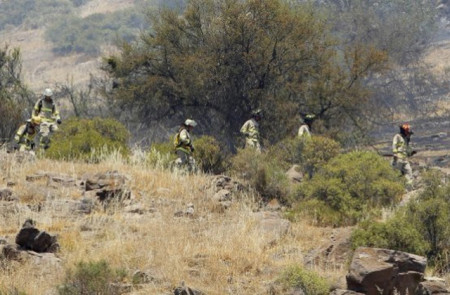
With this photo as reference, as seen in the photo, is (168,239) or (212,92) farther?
(212,92)

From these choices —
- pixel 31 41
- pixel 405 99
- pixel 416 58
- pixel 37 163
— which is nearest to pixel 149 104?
pixel 37 163

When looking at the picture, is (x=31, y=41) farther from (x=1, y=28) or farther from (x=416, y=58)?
(x=416, y=58)

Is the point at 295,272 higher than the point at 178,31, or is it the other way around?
the point at 178,31

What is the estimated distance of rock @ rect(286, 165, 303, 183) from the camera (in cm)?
1883

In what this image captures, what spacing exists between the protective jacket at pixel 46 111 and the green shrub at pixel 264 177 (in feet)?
14.9

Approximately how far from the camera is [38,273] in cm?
850

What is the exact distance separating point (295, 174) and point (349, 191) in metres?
5.89

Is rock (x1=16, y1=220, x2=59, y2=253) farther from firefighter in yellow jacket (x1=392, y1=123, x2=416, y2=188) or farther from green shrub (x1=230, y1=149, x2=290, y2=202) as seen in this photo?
firefighter in yellow jacket (x1=392, y1=123, x2=416, y2=188)

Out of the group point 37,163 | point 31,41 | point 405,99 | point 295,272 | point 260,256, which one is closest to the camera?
point 295,272

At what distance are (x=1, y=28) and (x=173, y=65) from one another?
81248mm

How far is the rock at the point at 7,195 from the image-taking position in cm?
1247

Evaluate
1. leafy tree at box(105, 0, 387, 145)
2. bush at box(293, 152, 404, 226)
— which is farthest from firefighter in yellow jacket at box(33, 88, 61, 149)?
leafy tree at box(105, 0, 387, 145)

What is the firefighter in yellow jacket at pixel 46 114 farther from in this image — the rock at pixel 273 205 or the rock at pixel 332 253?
the rock at pixel 332 253

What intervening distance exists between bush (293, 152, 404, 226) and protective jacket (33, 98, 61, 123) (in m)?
6.75
